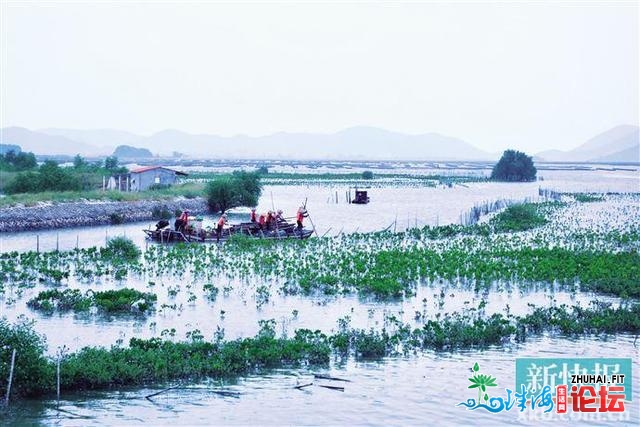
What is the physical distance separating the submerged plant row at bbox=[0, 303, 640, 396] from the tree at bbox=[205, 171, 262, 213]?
30.4 metres

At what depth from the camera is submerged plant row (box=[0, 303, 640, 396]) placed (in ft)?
39.9

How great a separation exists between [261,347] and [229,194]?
33.3 m

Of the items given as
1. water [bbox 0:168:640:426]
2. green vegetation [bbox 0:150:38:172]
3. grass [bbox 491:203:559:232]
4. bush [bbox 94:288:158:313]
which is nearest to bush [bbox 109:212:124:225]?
green vegetation [bbox 0:150:38:172]

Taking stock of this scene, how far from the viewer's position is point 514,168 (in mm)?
92188

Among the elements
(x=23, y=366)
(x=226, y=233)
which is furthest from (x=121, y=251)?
(x=23, y=366)

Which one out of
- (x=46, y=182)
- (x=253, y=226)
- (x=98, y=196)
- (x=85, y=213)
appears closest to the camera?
(x=253, y=226)

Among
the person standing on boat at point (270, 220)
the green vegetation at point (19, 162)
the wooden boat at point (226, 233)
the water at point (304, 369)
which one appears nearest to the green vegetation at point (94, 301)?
the water at point (304, 369)

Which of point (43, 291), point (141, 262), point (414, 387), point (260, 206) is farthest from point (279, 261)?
point (260, 206)

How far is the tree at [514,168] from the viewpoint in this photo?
92250 mm

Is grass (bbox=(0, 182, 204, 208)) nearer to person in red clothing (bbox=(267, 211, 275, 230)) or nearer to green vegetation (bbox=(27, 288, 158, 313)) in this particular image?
person in red clothing (bbox=(267, 211, 275, 230))

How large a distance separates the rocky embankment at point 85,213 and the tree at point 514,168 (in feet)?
181

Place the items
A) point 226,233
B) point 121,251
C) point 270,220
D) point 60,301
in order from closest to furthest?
point 60,301, point 121,251, point 226,233, point 270,220

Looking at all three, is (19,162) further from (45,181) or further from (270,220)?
(270,220)

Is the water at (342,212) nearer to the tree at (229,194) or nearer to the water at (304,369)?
the tree at (229,194)
